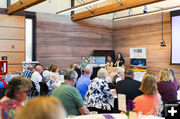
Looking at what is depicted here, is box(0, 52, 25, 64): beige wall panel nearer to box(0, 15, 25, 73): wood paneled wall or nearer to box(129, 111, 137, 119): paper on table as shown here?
box(0, 15, 25, 73): wood paneled wall

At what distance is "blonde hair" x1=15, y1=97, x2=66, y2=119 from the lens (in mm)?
990

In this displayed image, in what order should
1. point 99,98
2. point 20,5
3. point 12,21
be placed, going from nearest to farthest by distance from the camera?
point 99,98 → point 20,5 → point 12,21

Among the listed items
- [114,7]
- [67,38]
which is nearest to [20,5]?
[67,38]

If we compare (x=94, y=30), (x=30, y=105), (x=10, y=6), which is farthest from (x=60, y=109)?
(x=94, y=30)

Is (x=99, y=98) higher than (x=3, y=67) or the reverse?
the reverse

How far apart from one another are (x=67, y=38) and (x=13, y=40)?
2.79 m

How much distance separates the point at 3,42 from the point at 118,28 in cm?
641

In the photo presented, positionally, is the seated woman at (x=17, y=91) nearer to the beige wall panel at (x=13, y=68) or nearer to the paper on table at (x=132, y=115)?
the paper on table at (x=132, y=115)

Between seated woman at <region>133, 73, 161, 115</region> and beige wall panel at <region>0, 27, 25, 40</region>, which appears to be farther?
beige wall panel at <region>0, 27, 25, 40</region>

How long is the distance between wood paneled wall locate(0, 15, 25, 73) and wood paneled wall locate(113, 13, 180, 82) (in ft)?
17.9

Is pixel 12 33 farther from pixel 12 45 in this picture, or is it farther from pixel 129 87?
pixel 129 87

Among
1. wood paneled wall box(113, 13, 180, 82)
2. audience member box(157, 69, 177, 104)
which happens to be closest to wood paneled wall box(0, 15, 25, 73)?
wood paneled wall box(113, 13, 180, 82)

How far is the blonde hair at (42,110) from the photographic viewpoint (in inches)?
39.0

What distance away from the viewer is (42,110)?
1001 mm
